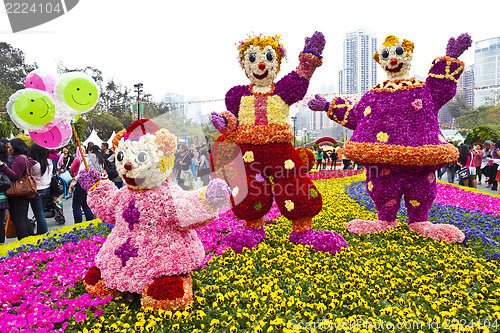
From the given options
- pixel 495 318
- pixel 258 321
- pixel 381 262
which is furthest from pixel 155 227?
pixel 495 318

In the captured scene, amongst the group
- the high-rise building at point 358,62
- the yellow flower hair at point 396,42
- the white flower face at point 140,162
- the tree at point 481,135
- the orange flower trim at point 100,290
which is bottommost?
the orange flower trim at point 100,290

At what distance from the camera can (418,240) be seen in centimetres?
436

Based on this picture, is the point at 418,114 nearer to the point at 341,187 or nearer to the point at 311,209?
the point at 311,209

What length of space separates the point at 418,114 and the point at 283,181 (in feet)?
6.36

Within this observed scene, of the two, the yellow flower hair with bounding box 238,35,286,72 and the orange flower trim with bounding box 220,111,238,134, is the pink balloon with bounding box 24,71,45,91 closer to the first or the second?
the orange flower trim with bounding box 220,111,238,134

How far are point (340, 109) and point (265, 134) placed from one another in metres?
1.47

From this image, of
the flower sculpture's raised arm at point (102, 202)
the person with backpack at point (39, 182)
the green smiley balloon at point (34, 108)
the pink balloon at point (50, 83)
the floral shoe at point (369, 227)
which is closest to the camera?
the flower sculpture's raised arm at point (102, 202)

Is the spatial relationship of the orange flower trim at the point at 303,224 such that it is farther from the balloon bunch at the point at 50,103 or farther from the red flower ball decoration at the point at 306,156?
the balloon bunch at the point at 50,103

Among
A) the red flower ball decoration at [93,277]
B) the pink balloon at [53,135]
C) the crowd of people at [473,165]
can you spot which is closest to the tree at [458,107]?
the crowd of people at [473,165]

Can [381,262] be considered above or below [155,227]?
below

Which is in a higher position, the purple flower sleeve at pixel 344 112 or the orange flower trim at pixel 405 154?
the purple flower sleeve at pixel 344 112

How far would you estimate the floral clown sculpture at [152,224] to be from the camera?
275cm

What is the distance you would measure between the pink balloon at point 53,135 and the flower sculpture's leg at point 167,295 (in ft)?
6.66

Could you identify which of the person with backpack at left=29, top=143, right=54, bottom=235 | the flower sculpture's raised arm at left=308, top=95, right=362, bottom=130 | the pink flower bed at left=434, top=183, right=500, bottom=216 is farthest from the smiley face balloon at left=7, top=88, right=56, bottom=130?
the pink flower bed at left=434, top=183, right=500, bottom=216
